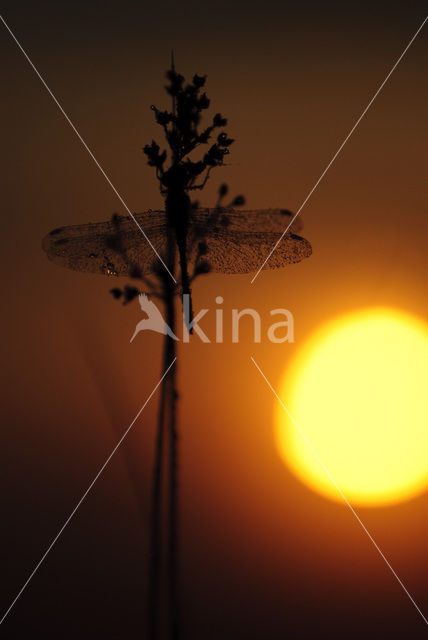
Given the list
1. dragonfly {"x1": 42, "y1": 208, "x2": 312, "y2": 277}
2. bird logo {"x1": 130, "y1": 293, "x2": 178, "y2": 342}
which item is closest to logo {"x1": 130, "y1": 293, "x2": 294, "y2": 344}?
bird logo {"x1": 130, "y1": 293, "x2": 178, "y2": 342}

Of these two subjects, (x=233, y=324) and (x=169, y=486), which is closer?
(x=169, y=486)

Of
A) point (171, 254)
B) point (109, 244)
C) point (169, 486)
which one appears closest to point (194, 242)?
point (171, 254)

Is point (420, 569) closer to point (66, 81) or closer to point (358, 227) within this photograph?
point (358, 227)

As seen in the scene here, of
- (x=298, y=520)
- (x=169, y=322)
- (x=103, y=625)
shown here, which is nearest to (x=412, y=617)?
(x=298, y=520)

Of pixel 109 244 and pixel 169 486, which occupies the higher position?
pixel 109 244

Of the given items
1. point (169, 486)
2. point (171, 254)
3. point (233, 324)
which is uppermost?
point (171, 254)

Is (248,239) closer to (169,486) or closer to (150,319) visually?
(150,319)

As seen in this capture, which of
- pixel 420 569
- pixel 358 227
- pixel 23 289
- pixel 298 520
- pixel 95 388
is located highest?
pixel 358 227
